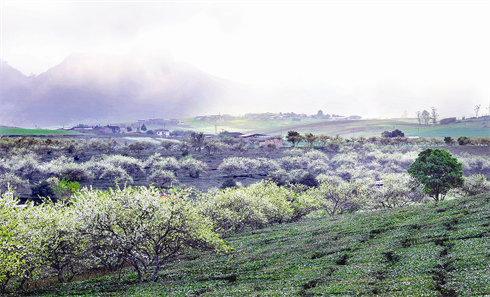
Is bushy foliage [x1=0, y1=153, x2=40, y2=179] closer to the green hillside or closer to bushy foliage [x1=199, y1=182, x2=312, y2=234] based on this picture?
bushy foliage [x1=199, y1=182, x2=312, y2=234]

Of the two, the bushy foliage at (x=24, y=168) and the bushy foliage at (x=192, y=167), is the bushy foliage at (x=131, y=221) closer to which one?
the bushy foliage at (x=192, y=167)

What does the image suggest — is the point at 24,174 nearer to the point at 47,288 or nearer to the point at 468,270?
the point at 47,288

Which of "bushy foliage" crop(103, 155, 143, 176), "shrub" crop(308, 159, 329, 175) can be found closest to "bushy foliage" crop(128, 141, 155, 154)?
"bushy foliage" crop(103, 155, 143, 176)

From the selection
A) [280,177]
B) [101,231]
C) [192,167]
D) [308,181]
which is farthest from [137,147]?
[101,231]

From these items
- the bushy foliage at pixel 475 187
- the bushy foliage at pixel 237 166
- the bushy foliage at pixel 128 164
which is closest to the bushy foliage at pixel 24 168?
the bushy foliage at pixel 128 164

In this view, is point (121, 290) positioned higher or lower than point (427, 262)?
lower

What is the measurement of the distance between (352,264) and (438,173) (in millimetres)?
47215

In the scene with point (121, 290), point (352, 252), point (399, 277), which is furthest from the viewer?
point (352, 252)

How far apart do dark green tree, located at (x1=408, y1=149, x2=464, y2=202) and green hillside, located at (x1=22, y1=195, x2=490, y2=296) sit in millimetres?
20847

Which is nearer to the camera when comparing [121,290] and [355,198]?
[121,290]

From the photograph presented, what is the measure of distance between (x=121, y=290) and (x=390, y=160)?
143904mm

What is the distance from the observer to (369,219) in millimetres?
49562

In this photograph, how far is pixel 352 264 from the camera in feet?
100

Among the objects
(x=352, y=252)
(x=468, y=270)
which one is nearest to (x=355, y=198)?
(x=352, y=252)
